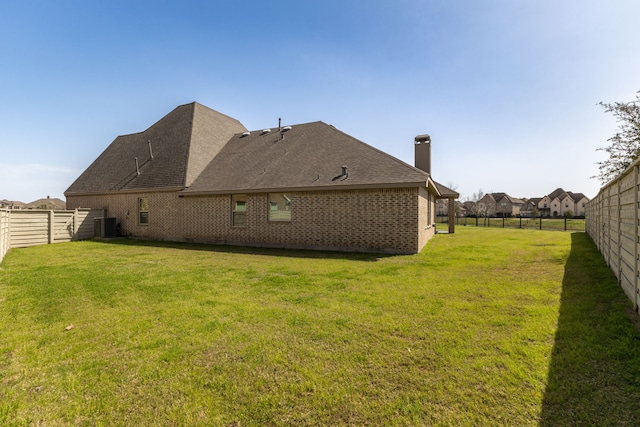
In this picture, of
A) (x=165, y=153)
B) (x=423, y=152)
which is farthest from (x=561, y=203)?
(x=165, y=153)

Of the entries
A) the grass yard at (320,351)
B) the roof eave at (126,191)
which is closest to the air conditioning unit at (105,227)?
the roof eave at (126,191)

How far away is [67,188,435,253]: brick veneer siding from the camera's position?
11242 mm

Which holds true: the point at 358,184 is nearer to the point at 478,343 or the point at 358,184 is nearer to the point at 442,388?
the point at 478,343

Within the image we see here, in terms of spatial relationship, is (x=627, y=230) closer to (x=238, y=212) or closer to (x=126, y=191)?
(x=238, y=212)

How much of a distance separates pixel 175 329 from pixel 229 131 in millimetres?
18944

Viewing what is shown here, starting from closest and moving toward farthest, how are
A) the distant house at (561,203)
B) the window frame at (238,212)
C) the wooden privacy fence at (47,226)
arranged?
the wooden privacy fence at (47,226), the window frame at (238,212), the distant house at (561,203)

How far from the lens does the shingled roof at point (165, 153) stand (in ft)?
55.2

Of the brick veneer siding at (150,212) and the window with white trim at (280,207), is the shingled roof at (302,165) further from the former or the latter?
the brick veneer siding at (150,212)

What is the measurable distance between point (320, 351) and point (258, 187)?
10829 mm

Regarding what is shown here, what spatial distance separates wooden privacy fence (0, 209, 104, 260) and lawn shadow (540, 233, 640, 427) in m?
16.3

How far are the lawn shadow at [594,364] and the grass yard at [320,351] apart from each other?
0.05ft

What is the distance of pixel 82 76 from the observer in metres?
13.1

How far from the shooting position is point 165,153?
18.2 meters

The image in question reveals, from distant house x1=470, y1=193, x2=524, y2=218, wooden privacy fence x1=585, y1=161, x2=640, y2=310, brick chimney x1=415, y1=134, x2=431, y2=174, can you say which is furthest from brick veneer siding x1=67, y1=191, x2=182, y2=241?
distant house x1=470, y1=193, x2=524, y2=218
